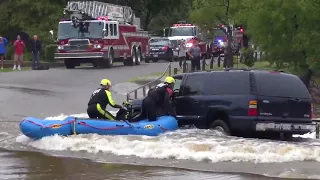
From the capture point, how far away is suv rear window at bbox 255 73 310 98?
1522cm

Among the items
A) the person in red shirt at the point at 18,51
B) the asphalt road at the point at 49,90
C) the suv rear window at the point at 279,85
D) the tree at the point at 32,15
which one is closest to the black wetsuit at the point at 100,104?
the suv rear window at the point at 279,85

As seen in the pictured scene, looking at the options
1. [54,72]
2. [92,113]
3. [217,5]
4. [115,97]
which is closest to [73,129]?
[92,113]

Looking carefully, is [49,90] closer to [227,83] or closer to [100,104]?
[100,104]

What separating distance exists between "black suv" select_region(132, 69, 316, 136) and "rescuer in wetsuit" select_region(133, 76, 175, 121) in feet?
1.77

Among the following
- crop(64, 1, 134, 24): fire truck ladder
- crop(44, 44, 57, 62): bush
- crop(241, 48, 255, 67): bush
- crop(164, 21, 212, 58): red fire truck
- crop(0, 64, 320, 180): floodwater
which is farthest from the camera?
crop(164, 21, 212, 58): red fire truck

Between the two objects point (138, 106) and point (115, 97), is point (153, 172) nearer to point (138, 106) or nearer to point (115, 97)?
point (138, 106)

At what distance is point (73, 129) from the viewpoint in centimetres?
1552

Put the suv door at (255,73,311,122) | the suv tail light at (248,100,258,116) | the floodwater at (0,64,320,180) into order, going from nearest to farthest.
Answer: the floodwater at (0,64,320,180) < the suv tail light at (248,100,258,116) < the suv door at (255,73,311,122)

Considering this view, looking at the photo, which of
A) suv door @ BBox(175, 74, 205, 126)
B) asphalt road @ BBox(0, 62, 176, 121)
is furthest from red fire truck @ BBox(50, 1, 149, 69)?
suv door @ BBox(175, 74, 205, 126)

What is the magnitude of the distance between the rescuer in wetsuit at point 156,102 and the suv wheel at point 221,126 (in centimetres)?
118

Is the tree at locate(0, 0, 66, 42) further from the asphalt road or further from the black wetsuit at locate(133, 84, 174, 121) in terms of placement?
the black wetsuit at locate(133, 84, 174, 121)

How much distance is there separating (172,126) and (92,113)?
6.03 ft

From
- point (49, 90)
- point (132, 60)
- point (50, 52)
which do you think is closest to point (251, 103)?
point (49, 90)

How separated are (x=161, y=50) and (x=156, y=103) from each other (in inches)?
1322
